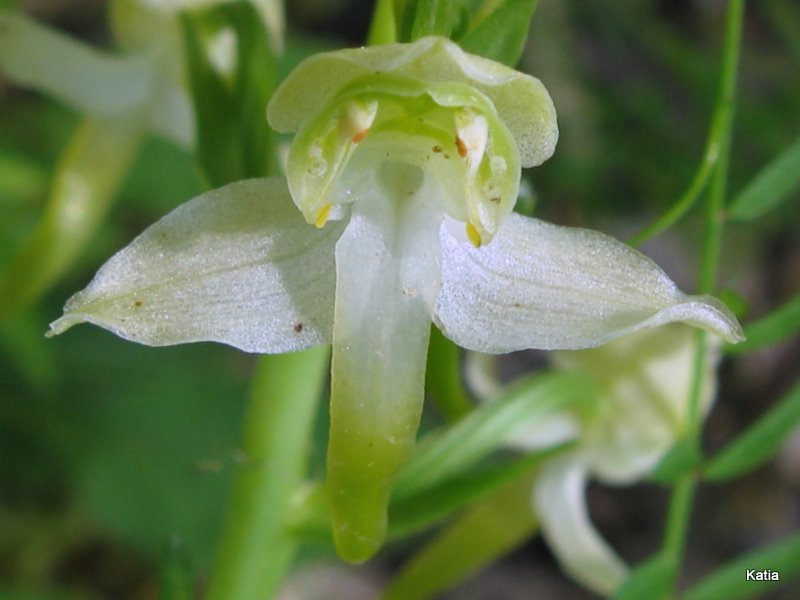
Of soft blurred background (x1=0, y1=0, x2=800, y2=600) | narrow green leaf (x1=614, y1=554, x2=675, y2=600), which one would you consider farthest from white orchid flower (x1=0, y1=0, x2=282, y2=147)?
narrow green leaf (x1=614, y1=554, x2=675, y2=600)

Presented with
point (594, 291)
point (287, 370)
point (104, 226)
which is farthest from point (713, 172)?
point (104, 226)

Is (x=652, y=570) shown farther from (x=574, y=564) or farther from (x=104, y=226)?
(x=104, y=226)

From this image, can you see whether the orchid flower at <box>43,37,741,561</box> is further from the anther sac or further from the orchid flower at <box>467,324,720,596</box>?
the orchid flower at <box>467,324,720,596</box>

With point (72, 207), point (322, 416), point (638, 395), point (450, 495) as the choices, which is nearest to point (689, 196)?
point (450, 495)

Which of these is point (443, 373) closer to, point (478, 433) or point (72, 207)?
point (478, 433)

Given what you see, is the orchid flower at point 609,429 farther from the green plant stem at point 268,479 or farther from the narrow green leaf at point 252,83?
the narrow green leaf at point 252,83

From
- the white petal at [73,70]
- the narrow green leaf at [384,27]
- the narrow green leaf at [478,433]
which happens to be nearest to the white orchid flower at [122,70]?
the white petal at [73,70]
